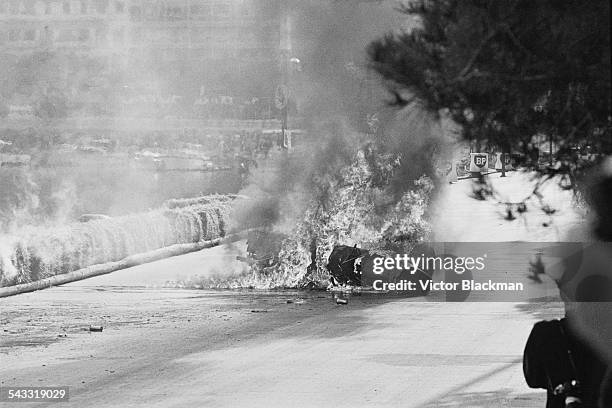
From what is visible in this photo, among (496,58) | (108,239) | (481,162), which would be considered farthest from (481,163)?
(108,239)

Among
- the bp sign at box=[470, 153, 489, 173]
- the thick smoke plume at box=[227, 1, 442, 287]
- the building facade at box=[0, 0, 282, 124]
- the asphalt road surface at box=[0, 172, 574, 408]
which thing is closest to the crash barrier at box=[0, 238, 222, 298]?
the asphalt road surface at box=[0, 172, 574, 408]

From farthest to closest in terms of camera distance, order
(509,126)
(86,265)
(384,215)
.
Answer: (86,265) → (384,215) → (509,126)

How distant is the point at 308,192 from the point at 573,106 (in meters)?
19.7

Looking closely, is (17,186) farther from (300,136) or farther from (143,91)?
(300,136)

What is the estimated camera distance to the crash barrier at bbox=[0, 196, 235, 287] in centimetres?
2686

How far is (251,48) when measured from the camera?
3528 cm

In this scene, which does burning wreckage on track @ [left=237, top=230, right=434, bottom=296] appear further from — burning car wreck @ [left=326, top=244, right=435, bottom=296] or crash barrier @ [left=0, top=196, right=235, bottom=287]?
crash barrier @ [left=0, top=196, right=235, bottom=287]

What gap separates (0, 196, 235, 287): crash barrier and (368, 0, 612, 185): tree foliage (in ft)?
60.3

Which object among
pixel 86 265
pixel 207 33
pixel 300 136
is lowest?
pixel 86 265

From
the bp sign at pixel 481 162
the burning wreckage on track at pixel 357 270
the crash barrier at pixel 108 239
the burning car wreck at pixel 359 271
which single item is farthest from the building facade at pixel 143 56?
the bp sign at pixel 481 162

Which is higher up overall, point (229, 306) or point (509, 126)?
point (509, 126)

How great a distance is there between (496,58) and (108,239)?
2372cm

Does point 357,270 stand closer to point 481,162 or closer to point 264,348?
point 264,348

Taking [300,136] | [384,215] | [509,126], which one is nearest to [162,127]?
[300,136]
